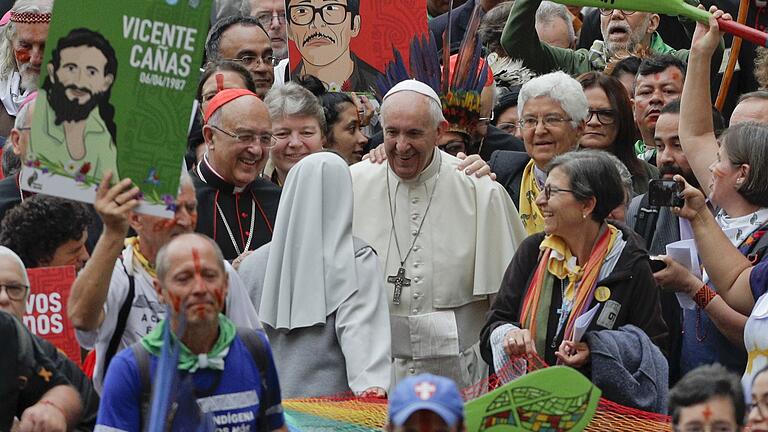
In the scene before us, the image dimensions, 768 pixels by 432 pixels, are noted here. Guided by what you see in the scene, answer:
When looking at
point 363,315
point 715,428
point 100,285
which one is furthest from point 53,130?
point 715,428

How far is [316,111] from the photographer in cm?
941

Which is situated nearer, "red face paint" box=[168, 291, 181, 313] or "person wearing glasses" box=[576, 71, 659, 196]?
"red face paint" box=[168, 291, 181, 313]

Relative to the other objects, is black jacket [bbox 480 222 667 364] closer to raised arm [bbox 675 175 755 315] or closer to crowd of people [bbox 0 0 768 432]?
crowd of people [bbox 0 0 768 432]

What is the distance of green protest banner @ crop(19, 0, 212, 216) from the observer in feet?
21.0

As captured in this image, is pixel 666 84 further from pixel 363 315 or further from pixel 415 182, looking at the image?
pixel 363 315

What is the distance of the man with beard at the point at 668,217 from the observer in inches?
325

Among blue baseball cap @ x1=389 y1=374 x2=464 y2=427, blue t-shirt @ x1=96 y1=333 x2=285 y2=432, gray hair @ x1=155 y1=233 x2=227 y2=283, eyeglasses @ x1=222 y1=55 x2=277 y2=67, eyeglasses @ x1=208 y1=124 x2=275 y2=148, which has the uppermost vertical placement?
eyeglasses @ x1=222 y1=55 x2=277 y2=67

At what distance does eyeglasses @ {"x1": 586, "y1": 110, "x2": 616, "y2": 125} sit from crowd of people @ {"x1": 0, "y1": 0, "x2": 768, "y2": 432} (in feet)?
0.04

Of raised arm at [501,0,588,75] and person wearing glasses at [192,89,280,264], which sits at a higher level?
raised arm at [501,0,588,75]

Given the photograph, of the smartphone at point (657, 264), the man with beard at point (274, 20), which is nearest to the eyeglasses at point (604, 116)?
the smartphone at point (657, 264)

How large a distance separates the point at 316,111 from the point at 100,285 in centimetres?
296

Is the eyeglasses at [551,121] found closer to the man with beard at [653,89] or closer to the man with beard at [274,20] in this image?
the man with beard at [653,89]

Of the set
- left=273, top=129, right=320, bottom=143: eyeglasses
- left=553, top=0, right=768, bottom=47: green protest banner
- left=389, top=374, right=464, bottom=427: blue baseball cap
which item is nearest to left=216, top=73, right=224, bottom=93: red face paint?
left=273, top=129, right=320, bottom=143: eyeglasses

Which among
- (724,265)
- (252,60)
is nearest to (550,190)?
(724,265)
